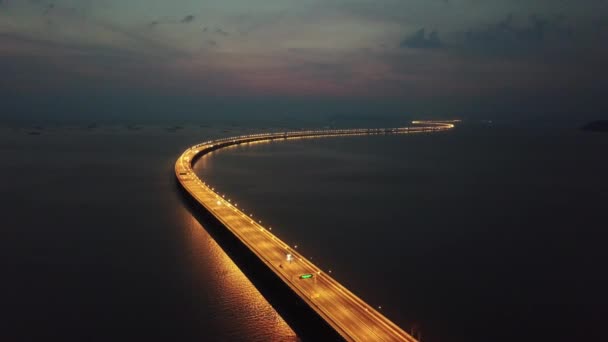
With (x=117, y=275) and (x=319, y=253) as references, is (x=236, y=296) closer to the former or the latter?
(x=319, y=253)

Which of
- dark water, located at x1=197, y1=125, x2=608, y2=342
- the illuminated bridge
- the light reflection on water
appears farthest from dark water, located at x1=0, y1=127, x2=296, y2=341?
Answer: dark water, located at x1=197, y1=125, x2=608, y2=342

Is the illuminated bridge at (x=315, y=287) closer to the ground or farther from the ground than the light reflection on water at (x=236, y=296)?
farther from the ground

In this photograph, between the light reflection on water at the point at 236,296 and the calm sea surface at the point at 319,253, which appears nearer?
the light reflection on water at the point at 236,296

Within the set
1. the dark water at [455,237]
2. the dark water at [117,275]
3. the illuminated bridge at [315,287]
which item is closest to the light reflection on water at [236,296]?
the dark water at [117,275]

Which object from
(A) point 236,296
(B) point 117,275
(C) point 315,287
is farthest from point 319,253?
(B) point 117,275

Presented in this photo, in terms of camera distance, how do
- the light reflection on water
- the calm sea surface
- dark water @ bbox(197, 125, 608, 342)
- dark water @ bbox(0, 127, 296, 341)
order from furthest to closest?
1. dark water @ bbox(197, 125, 608, 342)
2. the calm sea surface
3. dark water @ bbox(0, 127, 296, 341)
4. the light reflection on water

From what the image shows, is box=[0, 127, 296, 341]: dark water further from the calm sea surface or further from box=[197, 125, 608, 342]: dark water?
box=[197, 125, 608, 342]: dark water

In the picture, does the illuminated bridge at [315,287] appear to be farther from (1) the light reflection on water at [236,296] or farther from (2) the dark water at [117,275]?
(2) the dark water at [117,275]

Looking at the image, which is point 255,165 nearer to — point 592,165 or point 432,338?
point 432,338
